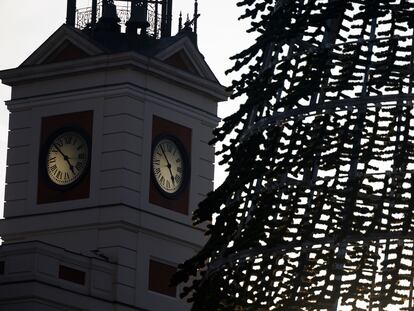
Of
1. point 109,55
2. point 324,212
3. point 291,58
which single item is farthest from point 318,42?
point 109,55

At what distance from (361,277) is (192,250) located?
41.9 m

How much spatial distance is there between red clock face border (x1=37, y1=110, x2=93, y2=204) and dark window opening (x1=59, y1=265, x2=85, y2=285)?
3770 millimetres

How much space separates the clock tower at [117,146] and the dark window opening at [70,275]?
42.7 inches

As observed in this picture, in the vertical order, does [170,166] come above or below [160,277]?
above

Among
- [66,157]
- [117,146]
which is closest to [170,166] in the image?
[117,146]

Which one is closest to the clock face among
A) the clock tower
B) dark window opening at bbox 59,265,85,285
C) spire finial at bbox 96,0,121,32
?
the clock tower

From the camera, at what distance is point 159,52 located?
192 feet

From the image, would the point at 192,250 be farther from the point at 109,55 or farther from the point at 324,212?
the point at 324,212

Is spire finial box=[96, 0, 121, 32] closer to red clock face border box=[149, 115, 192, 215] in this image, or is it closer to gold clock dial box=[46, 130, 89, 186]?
red clock face border box=[149, 115, 192, 215]

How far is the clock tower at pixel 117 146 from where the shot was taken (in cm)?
5788

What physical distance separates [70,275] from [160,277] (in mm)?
4302

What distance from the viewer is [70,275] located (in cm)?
5481

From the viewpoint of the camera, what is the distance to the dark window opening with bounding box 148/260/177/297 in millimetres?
58188

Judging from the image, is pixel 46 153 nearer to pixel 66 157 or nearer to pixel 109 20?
pixel 66 157
